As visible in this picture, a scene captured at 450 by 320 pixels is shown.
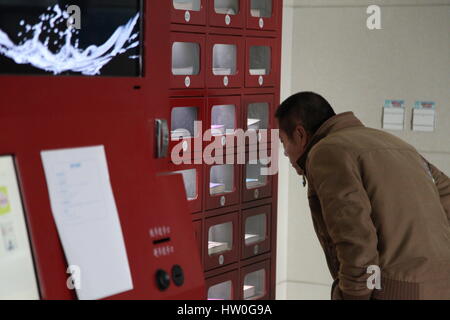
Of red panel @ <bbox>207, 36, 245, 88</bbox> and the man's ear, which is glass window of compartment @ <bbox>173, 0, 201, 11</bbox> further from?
the man's ear

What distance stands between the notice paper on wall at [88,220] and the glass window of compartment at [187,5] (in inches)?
66.5

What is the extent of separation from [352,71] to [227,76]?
110 centimetres

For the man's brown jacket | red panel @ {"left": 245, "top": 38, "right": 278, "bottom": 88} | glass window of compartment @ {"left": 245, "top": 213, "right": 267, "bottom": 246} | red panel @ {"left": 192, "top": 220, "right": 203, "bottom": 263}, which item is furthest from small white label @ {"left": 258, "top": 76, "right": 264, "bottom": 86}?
the man's brown jacket

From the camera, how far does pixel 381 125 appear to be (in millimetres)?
4367

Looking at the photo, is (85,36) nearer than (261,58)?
Yes

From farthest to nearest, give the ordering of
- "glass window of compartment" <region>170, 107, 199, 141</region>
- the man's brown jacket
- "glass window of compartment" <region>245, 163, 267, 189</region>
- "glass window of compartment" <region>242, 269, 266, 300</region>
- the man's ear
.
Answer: "glass window of compartment" <region>242, 269, 266, 300</region>, "glass window of compartment" <region>245, 163, 267, 189</region>, "glass window of compartment" <region>170, 107, 199, 141</region>, the man's ear, the man's brown jacket

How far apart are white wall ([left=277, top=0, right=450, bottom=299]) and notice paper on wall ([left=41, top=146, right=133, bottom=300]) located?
274 centimetres

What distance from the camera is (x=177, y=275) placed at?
188cm

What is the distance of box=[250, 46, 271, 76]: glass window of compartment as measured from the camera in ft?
13.0

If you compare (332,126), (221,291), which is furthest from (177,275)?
(221,291)

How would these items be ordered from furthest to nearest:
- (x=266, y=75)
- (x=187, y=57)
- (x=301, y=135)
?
(x=266, y=75) < (x=187, y=57) < (x=301, y=135)

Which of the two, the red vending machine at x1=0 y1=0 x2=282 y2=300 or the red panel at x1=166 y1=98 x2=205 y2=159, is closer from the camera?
the red vending machine at x1=0 y1=0 x2=282 y2=300

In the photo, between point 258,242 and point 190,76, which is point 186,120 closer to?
point 190,76

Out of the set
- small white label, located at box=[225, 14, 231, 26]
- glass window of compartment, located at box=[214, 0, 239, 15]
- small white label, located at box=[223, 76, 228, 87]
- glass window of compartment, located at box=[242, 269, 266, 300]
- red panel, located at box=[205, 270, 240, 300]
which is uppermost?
glass window of compartment, located at box=[214, 0, 239, 15]
